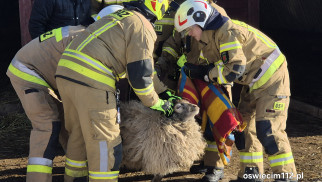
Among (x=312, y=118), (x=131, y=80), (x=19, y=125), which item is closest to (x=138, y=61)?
(x=131, y=80)

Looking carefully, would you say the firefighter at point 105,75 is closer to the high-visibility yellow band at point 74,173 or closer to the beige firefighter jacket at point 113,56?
the beige firefighter jacket at point 113,56

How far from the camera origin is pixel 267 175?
5.76 m

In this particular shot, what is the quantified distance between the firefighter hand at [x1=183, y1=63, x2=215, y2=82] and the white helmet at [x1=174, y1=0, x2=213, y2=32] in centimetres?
48

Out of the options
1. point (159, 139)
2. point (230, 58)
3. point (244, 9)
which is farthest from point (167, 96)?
point (244, 9)

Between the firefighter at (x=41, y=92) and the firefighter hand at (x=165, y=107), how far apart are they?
978mm

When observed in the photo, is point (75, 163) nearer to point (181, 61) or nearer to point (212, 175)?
point (212, 175)

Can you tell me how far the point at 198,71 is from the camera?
551 centimetres

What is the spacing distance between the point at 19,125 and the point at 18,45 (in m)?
5.21

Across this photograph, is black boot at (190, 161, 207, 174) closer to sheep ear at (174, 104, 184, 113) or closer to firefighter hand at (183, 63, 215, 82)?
firefighter hand at (183, 63, 215, 82)

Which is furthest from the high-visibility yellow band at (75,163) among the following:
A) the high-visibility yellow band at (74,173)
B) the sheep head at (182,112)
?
the sheep head at (182,112)

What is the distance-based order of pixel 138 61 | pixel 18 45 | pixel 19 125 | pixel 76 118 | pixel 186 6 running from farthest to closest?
pixel 18 45 → pixel 19 125 → pixel 186 6 → pixel 76 118 → pixel 138 61

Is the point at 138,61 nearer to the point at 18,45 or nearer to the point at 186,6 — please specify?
the point at 186,6

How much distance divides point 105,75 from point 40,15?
6.23 feet

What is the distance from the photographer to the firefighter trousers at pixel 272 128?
17.2 ft
